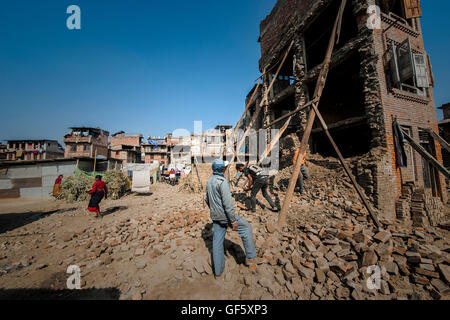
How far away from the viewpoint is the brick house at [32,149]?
1524 inches

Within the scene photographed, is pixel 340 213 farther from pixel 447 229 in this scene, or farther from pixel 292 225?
pixel 447 229

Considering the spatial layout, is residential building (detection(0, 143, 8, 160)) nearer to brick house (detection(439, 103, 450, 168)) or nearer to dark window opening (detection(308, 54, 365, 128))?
dark window opening (detection(308, 54, 365, 128))

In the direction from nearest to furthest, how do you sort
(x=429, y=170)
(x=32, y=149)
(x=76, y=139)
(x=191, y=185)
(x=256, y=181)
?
(x=256, y=181) → (x=429, y=170) → (x=191, y=185) → (x=76, y=139) → (x=32, y=149)

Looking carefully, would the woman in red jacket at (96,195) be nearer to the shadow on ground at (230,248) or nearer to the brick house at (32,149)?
the shadow on ground at (230,248)

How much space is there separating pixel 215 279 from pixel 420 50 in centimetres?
1289

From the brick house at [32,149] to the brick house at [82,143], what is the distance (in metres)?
7.12

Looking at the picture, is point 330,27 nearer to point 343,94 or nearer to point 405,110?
point 343,94

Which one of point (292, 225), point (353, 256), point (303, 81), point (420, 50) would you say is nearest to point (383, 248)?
point (353, 256)

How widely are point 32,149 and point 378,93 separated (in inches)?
2455

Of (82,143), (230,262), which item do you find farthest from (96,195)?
(82,143)

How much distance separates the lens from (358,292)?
94.7 inches

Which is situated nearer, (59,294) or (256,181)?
(59,294)

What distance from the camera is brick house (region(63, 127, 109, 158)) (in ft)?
119

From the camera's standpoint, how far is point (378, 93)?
5.89 m
